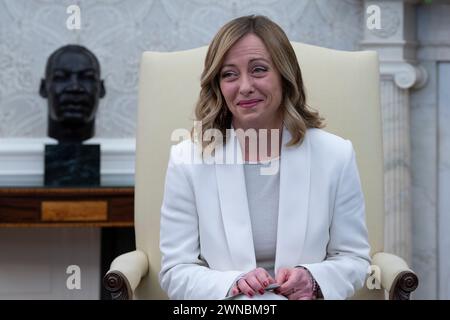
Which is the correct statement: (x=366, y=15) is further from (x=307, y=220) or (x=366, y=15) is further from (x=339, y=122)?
(x=307, y=220)

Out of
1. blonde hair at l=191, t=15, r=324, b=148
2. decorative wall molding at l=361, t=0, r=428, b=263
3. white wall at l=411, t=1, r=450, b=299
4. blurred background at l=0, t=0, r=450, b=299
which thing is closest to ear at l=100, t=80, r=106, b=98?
blurred background at l=0, t=0, r=450, b=299

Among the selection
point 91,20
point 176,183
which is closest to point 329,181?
point 176,183

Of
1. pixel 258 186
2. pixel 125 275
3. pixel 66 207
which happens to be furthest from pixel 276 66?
pixel 66 207

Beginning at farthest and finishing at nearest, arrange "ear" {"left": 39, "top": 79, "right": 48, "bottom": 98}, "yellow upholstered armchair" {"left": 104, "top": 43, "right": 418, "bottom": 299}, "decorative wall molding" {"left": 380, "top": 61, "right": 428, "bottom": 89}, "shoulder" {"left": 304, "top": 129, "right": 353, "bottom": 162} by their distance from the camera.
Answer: "decorative wall molding" {"left": 380, "top": 61, "right": 428, "bottom": 89} < "ear" {"left": 39, "top": 79, "right": 48, "bottom": 98} < "yellow upholstered armchair" {"left": 104, "top": 43, "right": 418, "bottom": 299} < "shoulder" {"left": 304, "top": 129, "right": 353, "bottom": 162}

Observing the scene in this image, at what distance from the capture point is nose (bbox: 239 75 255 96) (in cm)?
189

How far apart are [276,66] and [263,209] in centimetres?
33

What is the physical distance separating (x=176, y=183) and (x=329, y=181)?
359 mm

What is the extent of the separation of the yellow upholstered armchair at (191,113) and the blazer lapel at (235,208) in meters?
0.46

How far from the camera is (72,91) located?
346cm

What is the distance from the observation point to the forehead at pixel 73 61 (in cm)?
347

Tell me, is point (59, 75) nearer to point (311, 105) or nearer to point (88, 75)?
point (88, 75)

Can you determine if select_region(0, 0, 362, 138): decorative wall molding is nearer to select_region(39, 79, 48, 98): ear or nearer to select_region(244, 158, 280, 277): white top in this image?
select_region(39, 79, 48, 98): ear

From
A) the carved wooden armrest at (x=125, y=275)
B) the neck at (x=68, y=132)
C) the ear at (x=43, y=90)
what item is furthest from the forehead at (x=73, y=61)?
the carved wooden armrest at (x=125, y=275)

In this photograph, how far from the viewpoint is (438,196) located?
3928mm
